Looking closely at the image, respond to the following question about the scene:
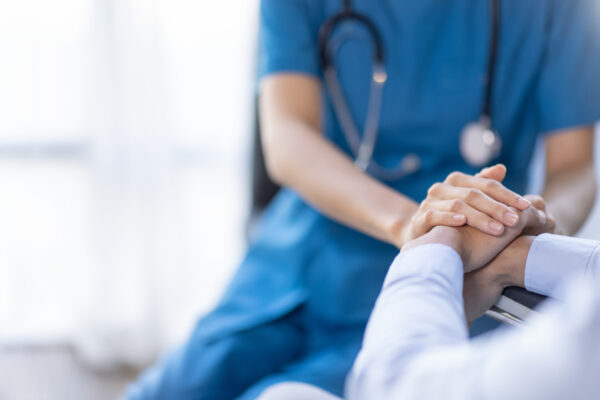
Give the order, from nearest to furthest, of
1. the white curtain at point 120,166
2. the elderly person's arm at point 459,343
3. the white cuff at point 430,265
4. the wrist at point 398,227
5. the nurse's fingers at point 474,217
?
the elderly person's arm at point 459,343 < the white cuff at point 430,265 < the nurse's fingers at point 474,217 < the wrist at point 398,227 < the white curtain at point 120,166

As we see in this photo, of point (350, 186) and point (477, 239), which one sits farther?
point (350, 186)

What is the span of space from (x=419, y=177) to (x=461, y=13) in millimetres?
227

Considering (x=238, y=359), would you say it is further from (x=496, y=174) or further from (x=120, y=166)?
(x=120, y=166)

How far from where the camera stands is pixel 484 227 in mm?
566

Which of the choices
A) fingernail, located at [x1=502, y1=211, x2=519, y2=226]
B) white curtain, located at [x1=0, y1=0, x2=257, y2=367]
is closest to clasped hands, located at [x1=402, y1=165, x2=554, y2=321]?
fingernail, located at [x1=502, y1=211, x2=519, y2=226]

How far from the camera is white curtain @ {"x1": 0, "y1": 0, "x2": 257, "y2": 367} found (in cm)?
146

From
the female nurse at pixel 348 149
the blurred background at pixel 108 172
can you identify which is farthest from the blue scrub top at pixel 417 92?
the blurred background at pixel 108 172

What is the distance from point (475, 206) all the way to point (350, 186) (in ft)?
0.79

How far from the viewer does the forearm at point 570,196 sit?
0.61m

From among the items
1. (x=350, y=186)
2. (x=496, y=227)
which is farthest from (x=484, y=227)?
(x=350, y=186)

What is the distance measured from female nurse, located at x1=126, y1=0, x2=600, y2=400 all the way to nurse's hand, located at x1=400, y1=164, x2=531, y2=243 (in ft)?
0.30

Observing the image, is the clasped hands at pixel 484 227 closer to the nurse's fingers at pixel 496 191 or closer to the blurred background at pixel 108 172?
the nurse's fingers at pixel 496 191

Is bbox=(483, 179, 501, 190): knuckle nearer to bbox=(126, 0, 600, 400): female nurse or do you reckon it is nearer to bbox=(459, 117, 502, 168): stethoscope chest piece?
bbox=(126, 0, 600, 400): female nurse

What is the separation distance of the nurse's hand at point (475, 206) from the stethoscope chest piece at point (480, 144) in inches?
8.8
